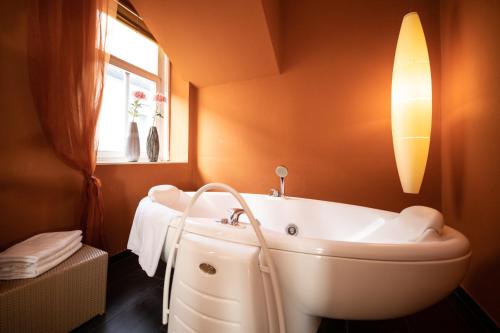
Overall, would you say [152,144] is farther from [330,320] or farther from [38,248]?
[330,320]

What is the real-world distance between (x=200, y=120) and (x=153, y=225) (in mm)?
1448

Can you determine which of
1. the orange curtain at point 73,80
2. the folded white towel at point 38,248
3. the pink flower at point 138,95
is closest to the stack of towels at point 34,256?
the folded white towel at point 38,248

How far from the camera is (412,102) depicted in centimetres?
106

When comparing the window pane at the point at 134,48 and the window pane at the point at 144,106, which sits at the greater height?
the window pane at the point at 134,48

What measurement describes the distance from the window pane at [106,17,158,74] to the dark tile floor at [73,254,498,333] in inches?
70.8

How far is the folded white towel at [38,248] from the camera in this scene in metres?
0.80

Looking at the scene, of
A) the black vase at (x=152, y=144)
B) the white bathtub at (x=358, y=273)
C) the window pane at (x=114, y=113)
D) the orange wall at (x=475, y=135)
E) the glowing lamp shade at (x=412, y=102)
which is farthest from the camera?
the black vase at (x=152, y=144)

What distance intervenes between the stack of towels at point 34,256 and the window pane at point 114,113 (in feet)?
2.94

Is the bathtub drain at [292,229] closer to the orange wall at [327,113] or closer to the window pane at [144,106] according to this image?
the orange wall at [327,113]

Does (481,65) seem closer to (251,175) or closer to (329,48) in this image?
(329,48)

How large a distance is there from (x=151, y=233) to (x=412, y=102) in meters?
1.56

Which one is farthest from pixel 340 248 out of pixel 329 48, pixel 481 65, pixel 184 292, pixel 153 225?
pixel 329 48

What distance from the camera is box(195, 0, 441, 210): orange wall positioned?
1.52 meters

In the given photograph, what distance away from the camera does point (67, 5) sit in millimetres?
1146
